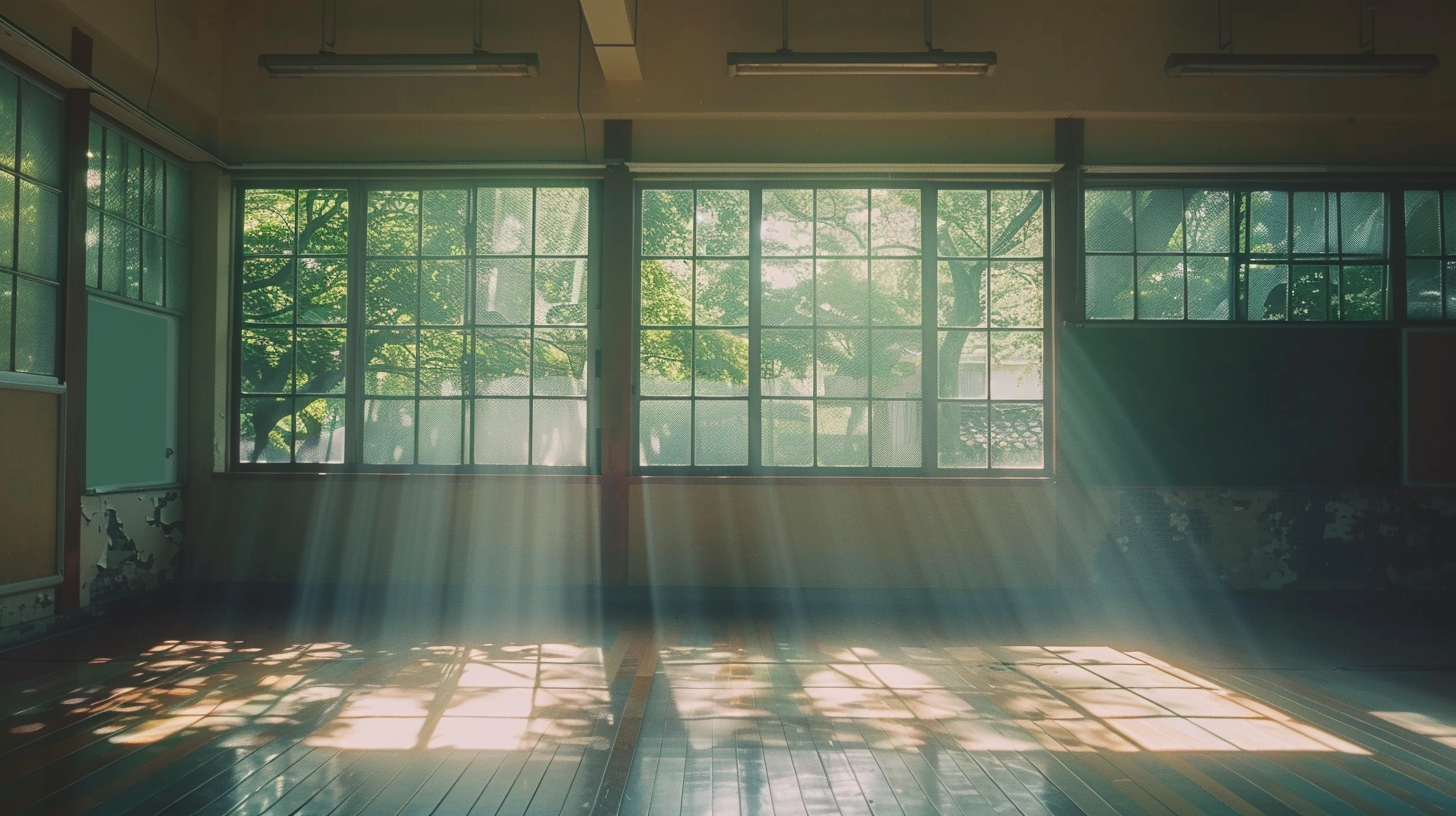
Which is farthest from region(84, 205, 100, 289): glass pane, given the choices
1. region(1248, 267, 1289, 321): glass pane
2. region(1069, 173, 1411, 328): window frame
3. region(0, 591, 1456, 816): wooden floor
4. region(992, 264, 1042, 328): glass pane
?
region(1248, 267, 1289, 321): glass pane

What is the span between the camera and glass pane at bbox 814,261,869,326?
21.7 ft

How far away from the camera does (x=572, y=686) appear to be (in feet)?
14.3

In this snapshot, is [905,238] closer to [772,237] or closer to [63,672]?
[772,237]

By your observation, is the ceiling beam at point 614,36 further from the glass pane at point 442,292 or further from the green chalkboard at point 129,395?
the green chalkboard at point 129,395

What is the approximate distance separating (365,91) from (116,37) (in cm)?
147

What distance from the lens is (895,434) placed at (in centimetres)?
657

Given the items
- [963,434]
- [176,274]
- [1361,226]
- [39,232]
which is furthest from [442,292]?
[1361,226]

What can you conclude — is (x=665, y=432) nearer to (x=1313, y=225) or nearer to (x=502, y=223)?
(x=502, y=223)

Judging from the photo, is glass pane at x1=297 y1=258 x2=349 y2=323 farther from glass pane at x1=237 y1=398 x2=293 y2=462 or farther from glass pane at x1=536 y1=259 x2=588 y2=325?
glass pane at x1=536 y1=259 x2=588 y2=325

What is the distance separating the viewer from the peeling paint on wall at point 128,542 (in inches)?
217

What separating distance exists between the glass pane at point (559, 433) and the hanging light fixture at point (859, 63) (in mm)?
2434

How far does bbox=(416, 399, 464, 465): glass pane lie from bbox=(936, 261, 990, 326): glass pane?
336cm

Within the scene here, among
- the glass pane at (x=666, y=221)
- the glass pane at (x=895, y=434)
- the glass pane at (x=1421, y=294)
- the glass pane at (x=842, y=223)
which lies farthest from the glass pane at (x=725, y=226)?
the glass pane at (x=1421, y=294)

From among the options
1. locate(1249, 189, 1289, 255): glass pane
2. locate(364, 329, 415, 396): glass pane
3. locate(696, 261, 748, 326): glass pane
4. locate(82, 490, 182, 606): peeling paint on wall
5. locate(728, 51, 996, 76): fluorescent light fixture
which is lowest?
locate(82, 490, 182, 606): peeling paint on wall
